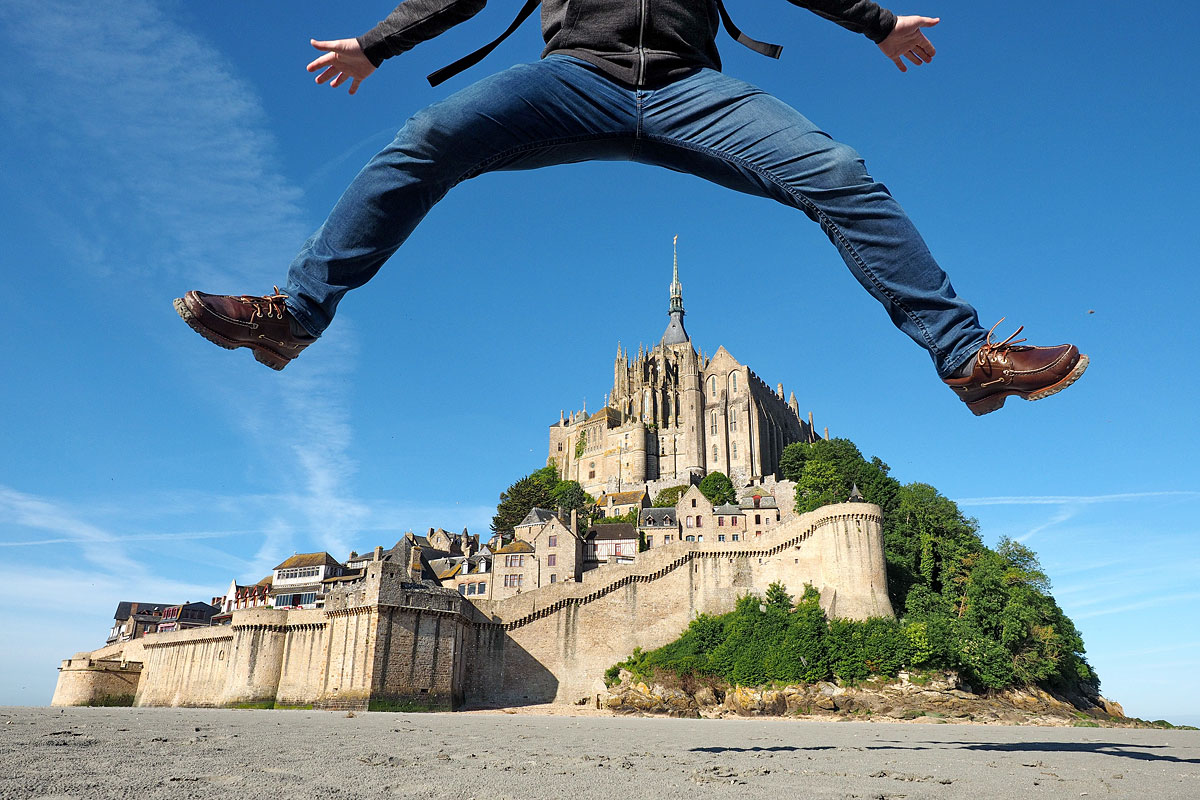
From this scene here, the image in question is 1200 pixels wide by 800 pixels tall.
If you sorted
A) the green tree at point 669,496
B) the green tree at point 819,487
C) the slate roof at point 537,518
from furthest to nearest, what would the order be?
the green tree at point 669,496, the green tree at point 819,487, the slate roof at point 537,518

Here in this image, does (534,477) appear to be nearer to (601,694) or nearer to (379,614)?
(601,694)

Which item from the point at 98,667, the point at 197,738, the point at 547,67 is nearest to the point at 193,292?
the point at 547,67

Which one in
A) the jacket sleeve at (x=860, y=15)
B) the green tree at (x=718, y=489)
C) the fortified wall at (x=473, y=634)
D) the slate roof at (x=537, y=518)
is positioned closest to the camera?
the jacket sleeve at (x=860, y=15)

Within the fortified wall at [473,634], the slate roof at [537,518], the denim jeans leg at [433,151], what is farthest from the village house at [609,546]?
the denim jeans leg at [433,151]

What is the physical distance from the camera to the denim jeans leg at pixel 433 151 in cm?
399

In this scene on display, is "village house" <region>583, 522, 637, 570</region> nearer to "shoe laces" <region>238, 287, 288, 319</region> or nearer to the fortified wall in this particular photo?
the fortified wall

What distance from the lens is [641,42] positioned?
165 inches

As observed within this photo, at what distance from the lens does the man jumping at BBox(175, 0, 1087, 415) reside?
397 cm

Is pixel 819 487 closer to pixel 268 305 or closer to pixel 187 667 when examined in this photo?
pixel 187 667

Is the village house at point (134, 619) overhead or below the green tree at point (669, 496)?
below

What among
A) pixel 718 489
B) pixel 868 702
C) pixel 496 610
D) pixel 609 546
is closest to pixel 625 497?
pixel 718 489

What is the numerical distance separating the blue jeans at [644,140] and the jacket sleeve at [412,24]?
1.19 ft

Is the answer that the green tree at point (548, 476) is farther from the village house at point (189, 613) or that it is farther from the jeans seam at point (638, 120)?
the jeans seam at point (638, 120)

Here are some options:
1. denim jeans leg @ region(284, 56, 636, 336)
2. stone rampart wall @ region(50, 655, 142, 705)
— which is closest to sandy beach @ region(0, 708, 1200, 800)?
denim jeans leg @ region(284, 56, 636, 336)
